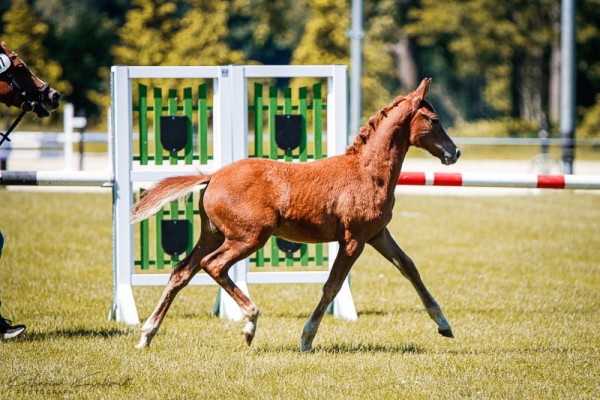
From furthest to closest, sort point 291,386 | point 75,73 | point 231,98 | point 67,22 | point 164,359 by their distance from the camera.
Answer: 1. point 67,22
2. point 75,73
3. point 231,98
4. point 164,359
5. point 291,386

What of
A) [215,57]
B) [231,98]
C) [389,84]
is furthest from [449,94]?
[231,98]

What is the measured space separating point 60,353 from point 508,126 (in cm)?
3820

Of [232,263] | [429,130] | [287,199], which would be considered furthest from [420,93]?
[232,263]

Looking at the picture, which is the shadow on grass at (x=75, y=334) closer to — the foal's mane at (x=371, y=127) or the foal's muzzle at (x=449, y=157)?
the foal's mane at (x=371, y=127)

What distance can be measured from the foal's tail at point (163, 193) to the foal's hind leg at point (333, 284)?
4.08 feet

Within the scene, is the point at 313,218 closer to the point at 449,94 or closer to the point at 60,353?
the point at 60,353

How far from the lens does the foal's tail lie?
7355 mm

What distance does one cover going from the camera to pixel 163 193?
7.39m

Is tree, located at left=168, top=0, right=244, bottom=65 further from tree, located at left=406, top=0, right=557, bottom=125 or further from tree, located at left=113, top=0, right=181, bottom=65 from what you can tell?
tree, located at left=406, top=0, right=557, bottom=125

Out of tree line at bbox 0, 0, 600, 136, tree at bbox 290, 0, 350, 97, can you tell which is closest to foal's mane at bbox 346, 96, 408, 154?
tree line at bbox 0, 0, 600, 136

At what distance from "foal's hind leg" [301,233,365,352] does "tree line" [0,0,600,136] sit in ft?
94.2

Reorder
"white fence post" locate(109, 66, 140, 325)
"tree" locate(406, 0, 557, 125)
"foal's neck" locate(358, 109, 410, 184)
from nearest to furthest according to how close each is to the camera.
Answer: "foal's neck" locate(358, 109, 410, 184) < "white fence post" locate(109, 66, 140, 325) < "tree" locate(406, 0, 557, 125)

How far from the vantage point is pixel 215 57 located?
38844mm

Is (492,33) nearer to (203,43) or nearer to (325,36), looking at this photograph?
(325,36)
